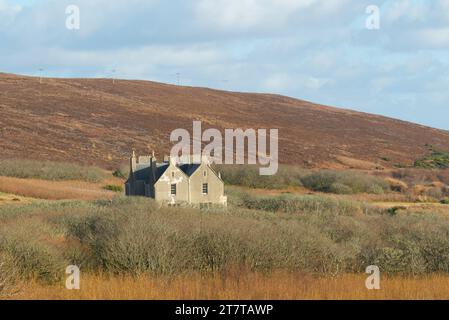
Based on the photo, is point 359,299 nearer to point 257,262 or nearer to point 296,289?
point 296,289

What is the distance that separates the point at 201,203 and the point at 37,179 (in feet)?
79.0

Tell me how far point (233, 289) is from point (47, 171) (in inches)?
1991

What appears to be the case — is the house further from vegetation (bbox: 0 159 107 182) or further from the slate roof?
vegetation (bbox: 0 159 107 182)

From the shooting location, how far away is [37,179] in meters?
59.7

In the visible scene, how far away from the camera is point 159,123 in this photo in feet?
318

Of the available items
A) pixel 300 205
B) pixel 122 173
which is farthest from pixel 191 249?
pixel 122 173

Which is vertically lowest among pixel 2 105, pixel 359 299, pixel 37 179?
pixel 359 299

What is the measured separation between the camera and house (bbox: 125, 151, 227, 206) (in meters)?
39.1

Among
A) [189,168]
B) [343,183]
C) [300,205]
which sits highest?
[343,183]

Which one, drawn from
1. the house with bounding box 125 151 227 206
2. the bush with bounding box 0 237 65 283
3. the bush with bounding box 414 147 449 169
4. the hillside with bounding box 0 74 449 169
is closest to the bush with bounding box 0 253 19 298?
the bush with bounding box 0 237 65 283

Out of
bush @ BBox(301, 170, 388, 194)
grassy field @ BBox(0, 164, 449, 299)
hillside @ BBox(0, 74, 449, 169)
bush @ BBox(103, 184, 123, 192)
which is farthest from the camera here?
hillside @ BBox(0, 74, 449, 169)

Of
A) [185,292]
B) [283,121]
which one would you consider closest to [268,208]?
[185,292]

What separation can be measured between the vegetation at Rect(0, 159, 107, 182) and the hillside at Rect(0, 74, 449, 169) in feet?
20.3

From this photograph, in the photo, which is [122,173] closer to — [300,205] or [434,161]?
[300,205]
